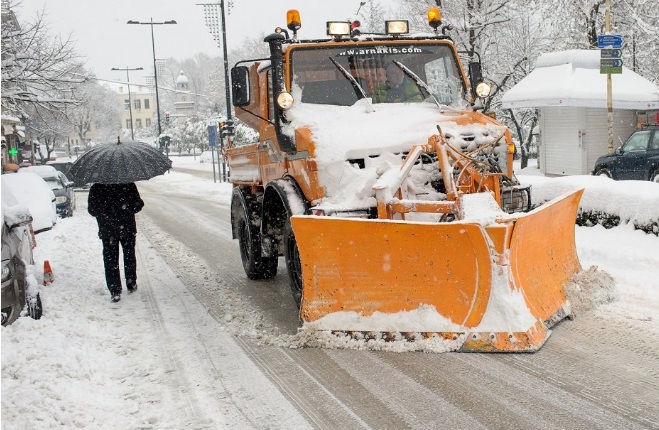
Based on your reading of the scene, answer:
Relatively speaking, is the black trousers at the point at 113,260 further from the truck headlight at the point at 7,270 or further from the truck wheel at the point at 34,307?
the truck headlight at the point at 7,270

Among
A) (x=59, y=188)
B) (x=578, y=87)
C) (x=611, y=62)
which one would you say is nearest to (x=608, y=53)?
(x=611, y=62)

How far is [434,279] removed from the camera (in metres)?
4.79

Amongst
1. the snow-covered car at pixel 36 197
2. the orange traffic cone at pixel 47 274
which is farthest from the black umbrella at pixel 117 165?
the snow-covered car at pixel 36 197

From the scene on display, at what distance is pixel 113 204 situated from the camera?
23.5ft

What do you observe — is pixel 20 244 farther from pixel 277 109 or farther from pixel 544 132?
pixel 544 132

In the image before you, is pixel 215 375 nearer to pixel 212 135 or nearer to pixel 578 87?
pixel 578 87

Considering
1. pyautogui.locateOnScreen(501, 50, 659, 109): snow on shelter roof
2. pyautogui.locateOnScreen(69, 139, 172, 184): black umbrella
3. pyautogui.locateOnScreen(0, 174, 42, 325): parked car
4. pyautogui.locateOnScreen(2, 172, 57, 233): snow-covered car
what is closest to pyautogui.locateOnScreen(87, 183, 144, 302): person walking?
pyautogui.locateOnScreen(69, 139, 172, 184): black umbrella

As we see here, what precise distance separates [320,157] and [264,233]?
1.67 meters

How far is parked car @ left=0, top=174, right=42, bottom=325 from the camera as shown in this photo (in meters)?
5.46

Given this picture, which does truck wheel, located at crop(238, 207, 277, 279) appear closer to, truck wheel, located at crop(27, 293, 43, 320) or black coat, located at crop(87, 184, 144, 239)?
black coat, located at crop(87, 184, 144, 239)

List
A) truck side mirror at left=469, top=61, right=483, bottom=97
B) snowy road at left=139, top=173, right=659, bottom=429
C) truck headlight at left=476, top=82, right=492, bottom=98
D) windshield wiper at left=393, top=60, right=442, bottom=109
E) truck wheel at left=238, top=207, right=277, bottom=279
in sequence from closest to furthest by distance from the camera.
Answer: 1. snowy road at left=139, top=173, right=659, bottom=429
2. windshield wiper at left=393, top=60, right=442, bottom=109
3. truck headlight at left=476, top=82, right=492, bottom=98
4. truck side mirror at left=469, top=61, right=483, bottom=97
5. truck wheel at left=238, top=207, right=277, bottom=279

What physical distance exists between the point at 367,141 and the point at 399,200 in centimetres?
72

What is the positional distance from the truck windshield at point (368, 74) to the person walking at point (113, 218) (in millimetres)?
2400

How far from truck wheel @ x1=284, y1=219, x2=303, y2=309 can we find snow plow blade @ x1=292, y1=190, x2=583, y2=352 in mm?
639
